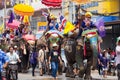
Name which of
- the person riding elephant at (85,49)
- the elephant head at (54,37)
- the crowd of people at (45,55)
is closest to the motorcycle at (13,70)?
the crowd of people at (45,55)

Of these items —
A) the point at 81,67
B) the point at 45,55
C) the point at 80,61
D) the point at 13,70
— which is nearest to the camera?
the point at 81,67

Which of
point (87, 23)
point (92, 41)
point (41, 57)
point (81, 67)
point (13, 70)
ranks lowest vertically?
point (41, 57)

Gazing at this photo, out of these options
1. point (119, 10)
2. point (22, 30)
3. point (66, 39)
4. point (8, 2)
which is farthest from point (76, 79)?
point (8, 2)

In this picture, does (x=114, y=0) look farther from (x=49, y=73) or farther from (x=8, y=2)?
(x=8, y=2)

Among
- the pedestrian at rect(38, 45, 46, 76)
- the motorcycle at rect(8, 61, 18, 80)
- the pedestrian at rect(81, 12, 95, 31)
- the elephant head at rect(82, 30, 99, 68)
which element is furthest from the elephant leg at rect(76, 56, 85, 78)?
the pedestrian at rect(38, 45, 46, 76)

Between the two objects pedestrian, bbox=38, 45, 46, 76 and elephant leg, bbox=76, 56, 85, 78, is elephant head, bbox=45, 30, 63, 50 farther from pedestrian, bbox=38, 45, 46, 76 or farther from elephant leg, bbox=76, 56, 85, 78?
elephant leg, bbox=76, 56, 85, 78

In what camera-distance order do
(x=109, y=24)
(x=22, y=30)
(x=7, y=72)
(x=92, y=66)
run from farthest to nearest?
(x=109, y=24) → (x=22, y=30) → (x=7, y=72) → (x=92, y=66)

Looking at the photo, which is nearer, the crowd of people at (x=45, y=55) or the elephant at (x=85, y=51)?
the elephant at (x=85, y=51)

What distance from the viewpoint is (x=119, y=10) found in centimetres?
3159

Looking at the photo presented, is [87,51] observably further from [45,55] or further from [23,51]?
[23,51]

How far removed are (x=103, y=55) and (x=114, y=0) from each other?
39.6ft

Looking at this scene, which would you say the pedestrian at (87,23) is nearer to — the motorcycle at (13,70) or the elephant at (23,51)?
the motorcycle at (13,70)

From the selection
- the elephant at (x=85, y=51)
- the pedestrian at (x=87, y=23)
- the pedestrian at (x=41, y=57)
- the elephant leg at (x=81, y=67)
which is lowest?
the pedestrian at (x=41, y=57)

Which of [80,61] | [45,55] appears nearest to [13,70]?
[80,61]
